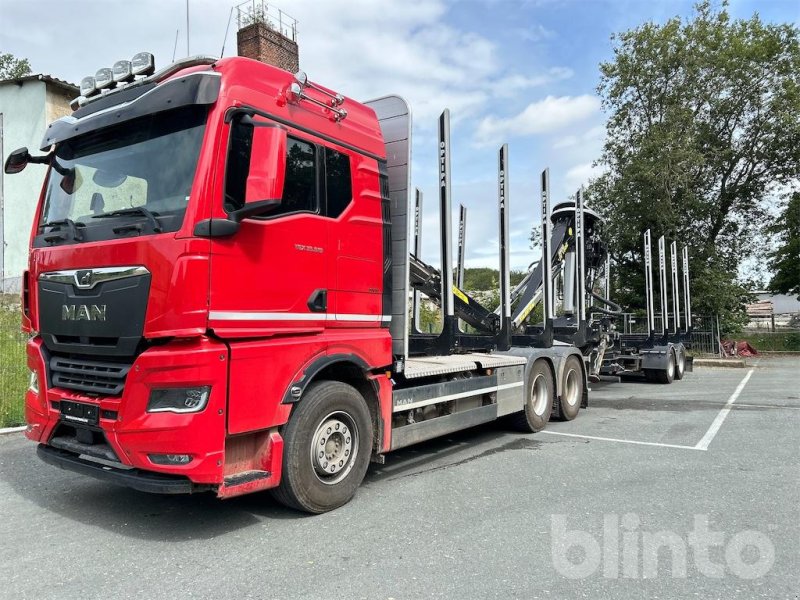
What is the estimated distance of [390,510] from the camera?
4.61 metres

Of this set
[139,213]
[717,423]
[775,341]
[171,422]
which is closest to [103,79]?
[139,213]

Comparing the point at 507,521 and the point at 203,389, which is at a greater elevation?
the point at 203,389

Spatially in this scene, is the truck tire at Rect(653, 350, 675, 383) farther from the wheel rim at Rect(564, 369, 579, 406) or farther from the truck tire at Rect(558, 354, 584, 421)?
the wheel rim at Rect(564, 369, 579, 406)

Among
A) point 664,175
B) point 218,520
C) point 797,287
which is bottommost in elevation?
point 218,520

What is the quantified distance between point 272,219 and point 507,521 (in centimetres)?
280

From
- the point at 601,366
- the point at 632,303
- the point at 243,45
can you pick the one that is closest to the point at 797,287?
the point at 632,303

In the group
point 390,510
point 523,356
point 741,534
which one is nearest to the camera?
point 741,534

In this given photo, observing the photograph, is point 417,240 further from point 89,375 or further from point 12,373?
point 12,373

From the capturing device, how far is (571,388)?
9.00 m

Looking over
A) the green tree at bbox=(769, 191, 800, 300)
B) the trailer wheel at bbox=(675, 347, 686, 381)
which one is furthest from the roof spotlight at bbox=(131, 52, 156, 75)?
the green tree at bbox=(769, 191, 800, 300)

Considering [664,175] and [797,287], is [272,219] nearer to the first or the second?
[664,175]

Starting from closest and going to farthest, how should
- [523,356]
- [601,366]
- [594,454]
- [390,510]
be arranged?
[390,510], [594,454], [523,356], [601,366]

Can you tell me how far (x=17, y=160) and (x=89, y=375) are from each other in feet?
7.24

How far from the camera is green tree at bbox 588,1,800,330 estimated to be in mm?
24016
